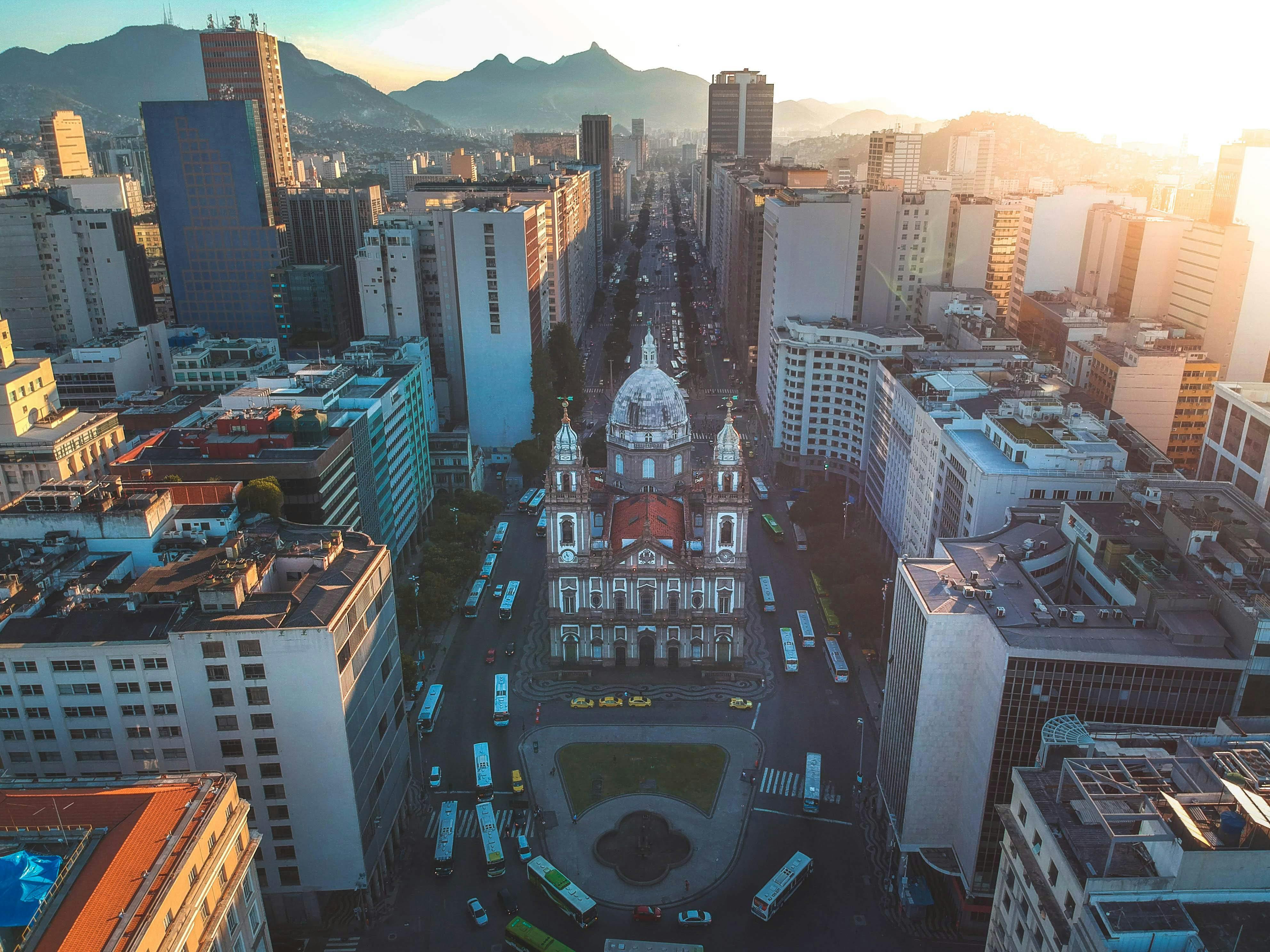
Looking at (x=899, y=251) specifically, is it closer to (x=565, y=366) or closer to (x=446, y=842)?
(x=565, y=366)

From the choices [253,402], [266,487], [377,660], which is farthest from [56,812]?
[253,402]

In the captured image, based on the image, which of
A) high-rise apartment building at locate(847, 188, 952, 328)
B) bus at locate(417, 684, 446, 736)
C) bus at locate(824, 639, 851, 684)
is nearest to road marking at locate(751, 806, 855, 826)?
bus at locate(824, 639, 851, 684)

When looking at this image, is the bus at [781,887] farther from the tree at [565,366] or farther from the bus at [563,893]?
the tree at [565,366]

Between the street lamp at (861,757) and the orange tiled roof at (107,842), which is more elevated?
the orange tiled roof at (107,842)

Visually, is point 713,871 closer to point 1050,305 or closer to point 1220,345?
point 1220,345

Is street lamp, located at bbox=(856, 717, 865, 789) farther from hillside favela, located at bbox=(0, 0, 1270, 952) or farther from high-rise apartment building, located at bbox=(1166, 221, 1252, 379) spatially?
high-rise apartment building, located at bbox=(1166, 221, 1252, 379)

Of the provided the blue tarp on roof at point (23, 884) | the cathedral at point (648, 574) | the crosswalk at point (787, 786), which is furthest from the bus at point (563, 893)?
the blue tarp on roof at point (23, 884)

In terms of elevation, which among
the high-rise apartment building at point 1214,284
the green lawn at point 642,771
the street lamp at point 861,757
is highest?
the high-rise apartment building at point 1214,284
